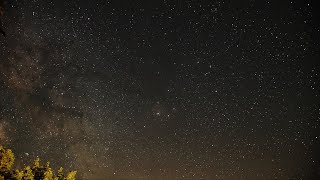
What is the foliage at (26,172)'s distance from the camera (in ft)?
48.2

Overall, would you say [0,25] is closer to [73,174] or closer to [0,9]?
[0,9]

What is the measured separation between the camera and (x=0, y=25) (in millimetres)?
4719

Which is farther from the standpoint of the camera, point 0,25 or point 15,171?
point 15,171

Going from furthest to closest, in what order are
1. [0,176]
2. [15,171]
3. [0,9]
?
[15,171]
[0,176]
[0,9]

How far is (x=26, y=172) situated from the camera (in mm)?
15438

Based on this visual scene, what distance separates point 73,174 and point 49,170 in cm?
141

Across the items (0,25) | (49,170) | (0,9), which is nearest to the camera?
(0,9)

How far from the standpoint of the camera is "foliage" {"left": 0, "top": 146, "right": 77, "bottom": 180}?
579 inches

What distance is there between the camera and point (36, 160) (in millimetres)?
17375

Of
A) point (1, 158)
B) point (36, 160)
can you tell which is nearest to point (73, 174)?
point (36, 160)

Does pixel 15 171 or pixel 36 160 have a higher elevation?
pixel 36 160

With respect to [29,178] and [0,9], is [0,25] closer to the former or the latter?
[0,9]

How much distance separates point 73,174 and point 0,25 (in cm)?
1419

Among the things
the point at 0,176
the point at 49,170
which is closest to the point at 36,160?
the point at 49,170
